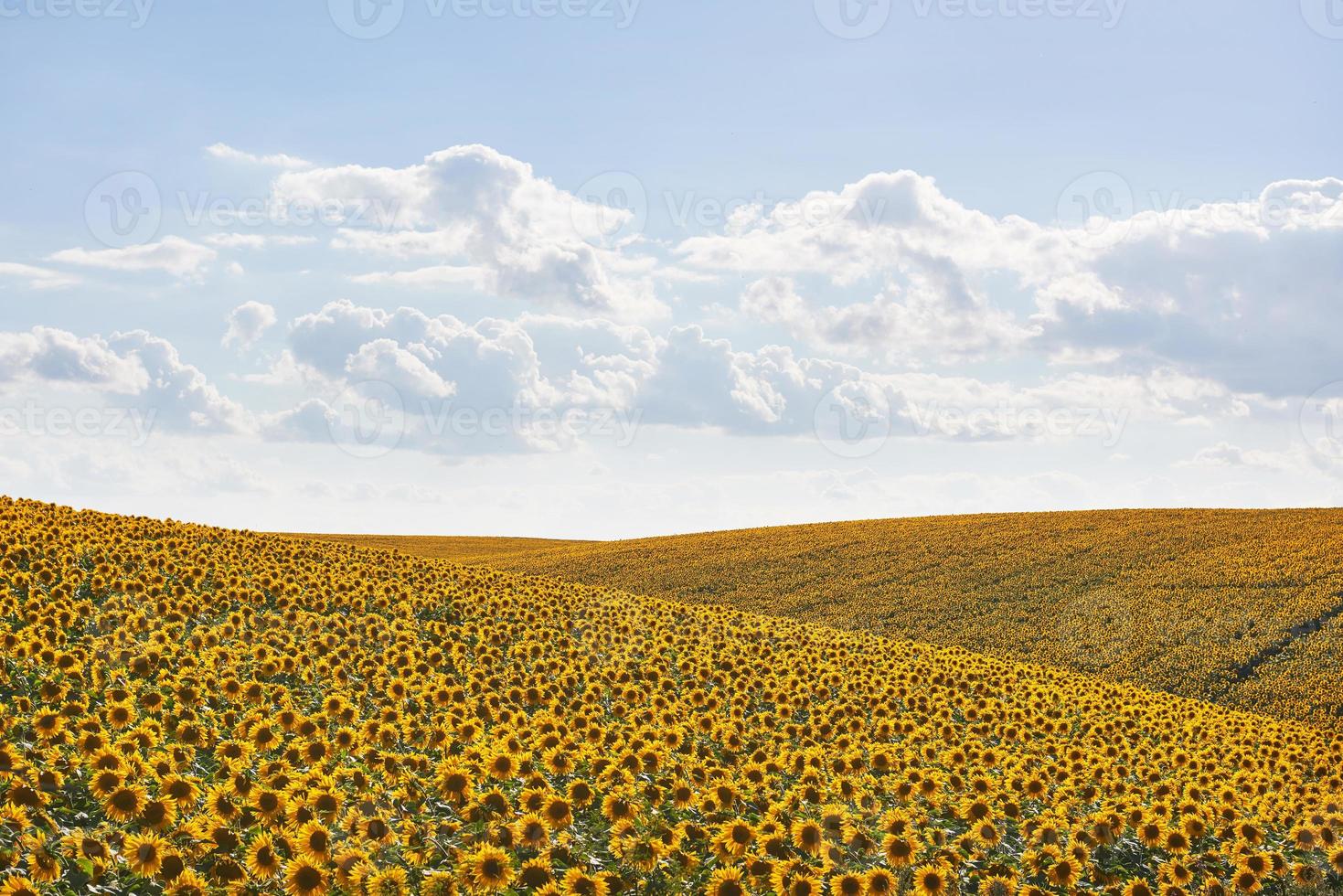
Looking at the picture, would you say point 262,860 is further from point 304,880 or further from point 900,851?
point 900,851

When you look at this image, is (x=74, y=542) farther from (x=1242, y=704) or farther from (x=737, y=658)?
(x=1242, y=704)

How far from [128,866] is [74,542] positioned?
620 inches

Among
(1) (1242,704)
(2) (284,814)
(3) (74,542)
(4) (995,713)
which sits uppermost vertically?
(3) (74,542)

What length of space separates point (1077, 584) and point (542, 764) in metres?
A: 35.5

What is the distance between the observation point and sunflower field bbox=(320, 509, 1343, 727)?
3166cm

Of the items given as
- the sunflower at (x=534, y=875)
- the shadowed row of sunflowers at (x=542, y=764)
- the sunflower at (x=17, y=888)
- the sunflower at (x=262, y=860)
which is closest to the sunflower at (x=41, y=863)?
the shadowed row of sunflowers at (x=542, y=764)

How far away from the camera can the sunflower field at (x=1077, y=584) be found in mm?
31656

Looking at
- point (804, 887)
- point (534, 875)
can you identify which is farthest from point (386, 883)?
point (804, 887)

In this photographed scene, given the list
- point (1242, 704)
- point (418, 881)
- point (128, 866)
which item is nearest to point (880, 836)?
point (418, 881)

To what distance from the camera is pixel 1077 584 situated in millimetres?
41562

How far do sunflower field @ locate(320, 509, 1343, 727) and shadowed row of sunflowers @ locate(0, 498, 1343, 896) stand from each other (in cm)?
1179

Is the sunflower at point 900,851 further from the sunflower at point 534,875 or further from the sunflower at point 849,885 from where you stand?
the sunflower at point 534,875

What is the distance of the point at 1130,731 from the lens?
18.6m

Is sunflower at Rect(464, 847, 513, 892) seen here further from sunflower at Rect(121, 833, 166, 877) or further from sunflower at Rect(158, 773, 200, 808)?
sunflower at Rect(158, 773, 200, 808)
